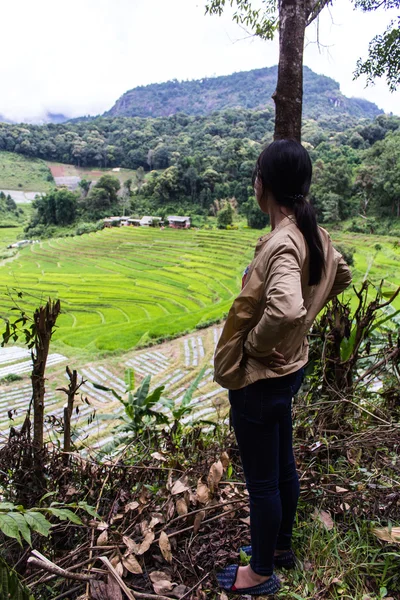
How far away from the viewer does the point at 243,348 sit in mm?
874

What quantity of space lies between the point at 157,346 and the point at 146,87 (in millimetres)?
143715

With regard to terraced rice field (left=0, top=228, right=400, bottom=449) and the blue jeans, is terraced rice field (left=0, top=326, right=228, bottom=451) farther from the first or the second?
the blue jeans

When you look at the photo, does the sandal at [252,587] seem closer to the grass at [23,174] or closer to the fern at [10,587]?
the fern at [10,587]

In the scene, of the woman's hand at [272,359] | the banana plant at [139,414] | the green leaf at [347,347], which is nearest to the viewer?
the woman's hand at [272,359]

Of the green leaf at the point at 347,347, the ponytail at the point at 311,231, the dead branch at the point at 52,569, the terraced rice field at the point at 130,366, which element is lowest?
the terraced rice field at the point at 130,366

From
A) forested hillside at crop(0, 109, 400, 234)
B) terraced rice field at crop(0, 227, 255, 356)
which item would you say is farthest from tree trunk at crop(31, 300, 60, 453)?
terraced rice field at crop(0, 227, 255, 356)

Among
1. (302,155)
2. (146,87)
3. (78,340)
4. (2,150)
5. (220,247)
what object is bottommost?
(78,340)

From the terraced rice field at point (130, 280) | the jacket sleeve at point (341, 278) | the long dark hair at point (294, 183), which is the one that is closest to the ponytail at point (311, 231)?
the long dark hair at point (294, 183)

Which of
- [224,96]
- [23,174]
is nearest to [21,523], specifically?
[23,174]

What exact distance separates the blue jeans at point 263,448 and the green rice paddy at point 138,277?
12.0 m

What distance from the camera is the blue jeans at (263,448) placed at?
0.87 m

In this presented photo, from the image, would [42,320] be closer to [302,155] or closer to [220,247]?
[302,155]

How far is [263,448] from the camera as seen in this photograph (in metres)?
0.90

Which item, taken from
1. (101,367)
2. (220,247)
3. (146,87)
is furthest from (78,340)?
(146,87)
